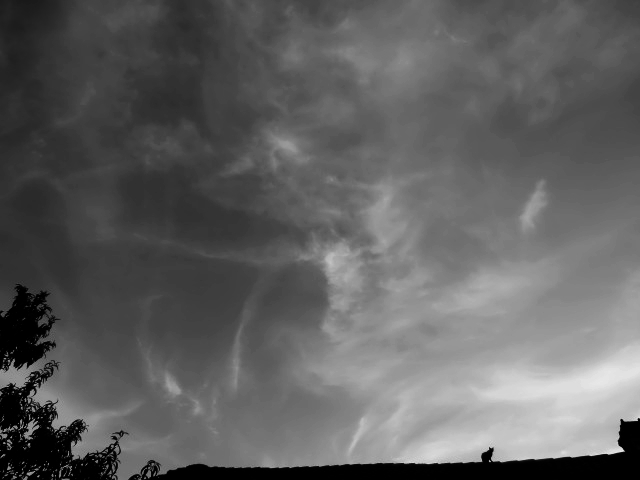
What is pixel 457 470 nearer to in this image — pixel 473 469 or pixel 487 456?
pixel 473 469

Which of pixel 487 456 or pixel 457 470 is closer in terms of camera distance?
pixel 457 470

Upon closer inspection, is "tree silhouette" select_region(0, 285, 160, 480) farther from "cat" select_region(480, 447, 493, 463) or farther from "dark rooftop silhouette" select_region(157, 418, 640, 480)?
"cat" select_region(480, 447, 493, 463)

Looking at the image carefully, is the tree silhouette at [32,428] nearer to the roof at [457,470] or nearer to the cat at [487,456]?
the roof at [457,470]

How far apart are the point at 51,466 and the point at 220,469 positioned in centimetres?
526

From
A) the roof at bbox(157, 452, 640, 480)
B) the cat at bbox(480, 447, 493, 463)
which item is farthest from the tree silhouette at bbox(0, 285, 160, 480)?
the cat at bbox(480, 447, 493, 463)

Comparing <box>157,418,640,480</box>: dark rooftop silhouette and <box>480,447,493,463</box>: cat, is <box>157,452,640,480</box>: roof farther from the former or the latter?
<box>480,447,493,463</box>: cat

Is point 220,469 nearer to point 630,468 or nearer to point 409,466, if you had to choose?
point 409,466

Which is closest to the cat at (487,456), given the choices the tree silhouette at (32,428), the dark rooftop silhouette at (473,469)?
the dark rooftop silhouette at (473,469)

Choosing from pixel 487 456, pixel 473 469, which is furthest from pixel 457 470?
pixel 487 456

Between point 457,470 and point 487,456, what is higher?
point 487,456

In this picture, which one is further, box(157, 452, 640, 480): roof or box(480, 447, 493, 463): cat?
box(480, 447, 493, 463): cat

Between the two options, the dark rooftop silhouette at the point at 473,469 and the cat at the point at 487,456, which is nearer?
the dark rooftop silhouette at the point at 473,469

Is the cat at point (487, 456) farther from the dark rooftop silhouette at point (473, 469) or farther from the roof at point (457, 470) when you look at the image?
the roof at point (457, 470)

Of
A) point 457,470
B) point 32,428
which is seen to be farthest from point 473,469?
point 32,428
